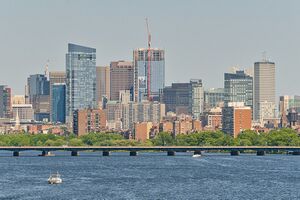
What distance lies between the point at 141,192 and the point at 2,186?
1786cm

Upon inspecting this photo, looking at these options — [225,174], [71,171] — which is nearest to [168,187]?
[225,174]

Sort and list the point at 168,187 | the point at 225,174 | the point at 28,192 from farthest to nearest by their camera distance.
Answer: the point at 225,174, the point at 168,187, the point at 28,192

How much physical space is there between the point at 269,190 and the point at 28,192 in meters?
25.1

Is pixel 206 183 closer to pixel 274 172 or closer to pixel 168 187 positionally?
pixel 168 187

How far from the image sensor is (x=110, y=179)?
166750 millimetres

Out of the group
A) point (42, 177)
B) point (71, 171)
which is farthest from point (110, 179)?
point (71, 171)

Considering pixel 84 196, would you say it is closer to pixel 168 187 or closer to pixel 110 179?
pixel 168 187

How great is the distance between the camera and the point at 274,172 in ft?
613

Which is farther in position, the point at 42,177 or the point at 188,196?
the point at 42,177

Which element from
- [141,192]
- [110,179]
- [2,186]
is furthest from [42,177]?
[141,192]

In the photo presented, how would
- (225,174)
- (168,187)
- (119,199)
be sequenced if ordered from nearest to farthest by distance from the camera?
1. (119,199)
2. (168,187)
3. (225,174)

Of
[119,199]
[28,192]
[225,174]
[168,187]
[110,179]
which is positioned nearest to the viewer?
[119,199]

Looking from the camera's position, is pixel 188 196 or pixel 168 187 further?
pixel 168 187

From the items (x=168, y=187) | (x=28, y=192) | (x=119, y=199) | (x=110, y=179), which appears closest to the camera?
(x=119, y=199)
